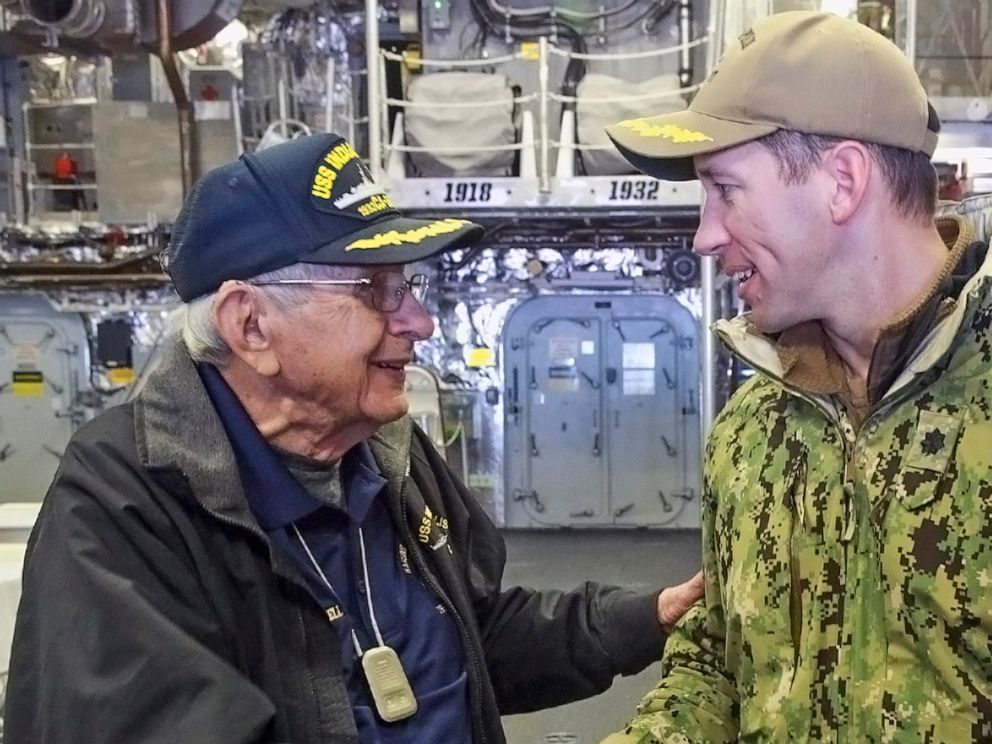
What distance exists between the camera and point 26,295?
326 inches

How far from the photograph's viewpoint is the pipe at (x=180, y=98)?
22.7ft

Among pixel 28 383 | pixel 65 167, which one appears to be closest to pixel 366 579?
pixel 65 167

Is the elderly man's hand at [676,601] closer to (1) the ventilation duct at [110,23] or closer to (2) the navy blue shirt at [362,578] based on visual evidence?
A: (2) the navy blue shirt at [362,578]

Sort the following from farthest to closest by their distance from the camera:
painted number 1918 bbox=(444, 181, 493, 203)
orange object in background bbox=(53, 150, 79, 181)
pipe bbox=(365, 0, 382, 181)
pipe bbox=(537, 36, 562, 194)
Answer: orange object in background bbox=(53, 150, 79, 181) < painted number 1918 bbox=(444, 181, 493, 203) < pipe bbox=(365, 0, 382, 181) < pipe bbox=(537, 36, 562, 194)

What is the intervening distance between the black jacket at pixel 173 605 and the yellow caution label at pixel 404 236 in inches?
13.8

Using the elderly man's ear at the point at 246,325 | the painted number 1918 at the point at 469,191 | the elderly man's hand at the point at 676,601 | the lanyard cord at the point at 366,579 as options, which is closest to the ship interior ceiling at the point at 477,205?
the painted number 1918 at the point at 469,191

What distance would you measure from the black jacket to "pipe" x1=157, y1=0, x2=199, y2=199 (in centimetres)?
564

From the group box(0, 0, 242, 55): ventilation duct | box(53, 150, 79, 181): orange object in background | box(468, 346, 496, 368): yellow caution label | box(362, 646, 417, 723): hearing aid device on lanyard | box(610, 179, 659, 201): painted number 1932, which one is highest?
box(0, 0, 242, 55): ventilation duct

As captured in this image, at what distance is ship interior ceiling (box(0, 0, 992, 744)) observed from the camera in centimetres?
618

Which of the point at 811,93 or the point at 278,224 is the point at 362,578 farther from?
the point at 811,93

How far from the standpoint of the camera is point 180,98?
716 cm

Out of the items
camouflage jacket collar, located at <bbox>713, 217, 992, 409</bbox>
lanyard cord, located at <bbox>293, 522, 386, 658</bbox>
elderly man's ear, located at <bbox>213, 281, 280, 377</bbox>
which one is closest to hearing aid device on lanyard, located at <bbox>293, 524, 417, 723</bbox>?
lanyard cord, located at <bbox>293, 522, 386, 658</bbox>

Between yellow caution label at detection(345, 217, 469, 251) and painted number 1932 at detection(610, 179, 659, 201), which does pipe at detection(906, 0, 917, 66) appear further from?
yellow caution label at detection(345, 217, 469, 251)

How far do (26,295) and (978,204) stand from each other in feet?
27.0
